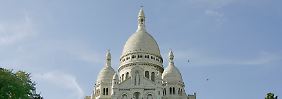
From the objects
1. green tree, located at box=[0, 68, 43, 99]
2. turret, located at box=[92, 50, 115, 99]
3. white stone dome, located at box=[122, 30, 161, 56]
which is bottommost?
green tree, located at box=[0, 68, 43, 99]

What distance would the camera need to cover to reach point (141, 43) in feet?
363

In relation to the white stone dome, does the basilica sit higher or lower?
lower

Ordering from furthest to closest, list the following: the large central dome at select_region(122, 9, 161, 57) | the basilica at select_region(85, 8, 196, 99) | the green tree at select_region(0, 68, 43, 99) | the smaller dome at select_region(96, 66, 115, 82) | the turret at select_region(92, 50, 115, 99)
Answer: the large central dome at select_region(122, 9, 161, 57), the smaller dome at select_region(96, 66, 115, 82), the turret at select_region(92, 50, 115, 99), the basilica at select_region(85, 8, 196, 99), the green tree at select_region(0, 68, 43, 99)

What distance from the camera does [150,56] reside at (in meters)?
109

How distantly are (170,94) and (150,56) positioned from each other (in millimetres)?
10840

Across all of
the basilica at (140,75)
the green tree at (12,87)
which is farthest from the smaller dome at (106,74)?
the green tree at (12,87)

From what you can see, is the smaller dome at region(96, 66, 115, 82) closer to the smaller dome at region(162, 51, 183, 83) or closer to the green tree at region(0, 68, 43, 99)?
the smaller dome at region(162, 51, 183, 83)

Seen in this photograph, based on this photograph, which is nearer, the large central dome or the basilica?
the basilica

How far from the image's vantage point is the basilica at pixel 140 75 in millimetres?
96688

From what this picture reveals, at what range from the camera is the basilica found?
9669 cm

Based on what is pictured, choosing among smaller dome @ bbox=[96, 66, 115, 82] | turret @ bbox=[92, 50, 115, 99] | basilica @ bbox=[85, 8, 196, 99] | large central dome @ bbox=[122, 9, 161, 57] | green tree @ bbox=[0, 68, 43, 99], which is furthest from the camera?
large central dome @ bbox=[122, 9, 161, 57]

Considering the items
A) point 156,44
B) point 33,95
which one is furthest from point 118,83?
point 33,95

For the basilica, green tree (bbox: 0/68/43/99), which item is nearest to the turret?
the basilica

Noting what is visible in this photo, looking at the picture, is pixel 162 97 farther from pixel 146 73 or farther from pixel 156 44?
pixel 156 44
